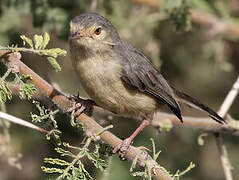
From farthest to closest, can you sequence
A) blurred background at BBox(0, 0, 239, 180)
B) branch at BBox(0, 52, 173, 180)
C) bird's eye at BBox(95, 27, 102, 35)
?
1. blurred background at BBox(0, 0, 239, 180)
2. bird's eye at BBox(95, 27, 102, 35)
3. branch at BBox(0, 52, 173, 180)

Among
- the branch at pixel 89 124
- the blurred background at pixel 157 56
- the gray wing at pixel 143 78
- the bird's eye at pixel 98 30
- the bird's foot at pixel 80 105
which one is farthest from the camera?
the blurred background at pixel 157 56

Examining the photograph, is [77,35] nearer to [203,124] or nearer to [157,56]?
[203,124]

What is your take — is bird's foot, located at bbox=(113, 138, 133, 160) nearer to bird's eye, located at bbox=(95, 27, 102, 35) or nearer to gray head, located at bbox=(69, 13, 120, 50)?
gray head, located at bbox=(69, 13, 120, 50)

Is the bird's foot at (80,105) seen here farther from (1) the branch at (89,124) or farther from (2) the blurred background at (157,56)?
(2) the blurred background at (157,56)

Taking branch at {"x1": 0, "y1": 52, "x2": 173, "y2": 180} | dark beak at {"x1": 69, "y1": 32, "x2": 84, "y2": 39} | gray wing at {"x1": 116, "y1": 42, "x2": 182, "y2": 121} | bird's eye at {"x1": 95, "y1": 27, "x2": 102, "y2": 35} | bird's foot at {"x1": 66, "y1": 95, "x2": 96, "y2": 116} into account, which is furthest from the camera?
gray wing at {"x1": 116, "y1": 42, "x2": 182, "y2": 121}

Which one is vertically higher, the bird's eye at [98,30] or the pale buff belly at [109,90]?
the bird's eye at [98,30]

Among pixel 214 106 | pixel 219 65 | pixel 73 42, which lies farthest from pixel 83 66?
pixel 214 106

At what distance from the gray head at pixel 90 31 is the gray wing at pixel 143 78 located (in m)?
0.23

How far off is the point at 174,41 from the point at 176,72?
17.5 inches

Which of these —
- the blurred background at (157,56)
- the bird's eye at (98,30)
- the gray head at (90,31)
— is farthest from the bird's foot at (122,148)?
the bird's eye at (98,30)

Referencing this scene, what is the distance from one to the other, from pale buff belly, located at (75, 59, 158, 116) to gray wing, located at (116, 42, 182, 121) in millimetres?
75

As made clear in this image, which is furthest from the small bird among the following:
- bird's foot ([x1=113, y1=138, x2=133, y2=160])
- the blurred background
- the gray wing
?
the blurred background

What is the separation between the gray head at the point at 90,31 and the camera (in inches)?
171

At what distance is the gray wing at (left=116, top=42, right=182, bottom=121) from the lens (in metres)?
4.66
